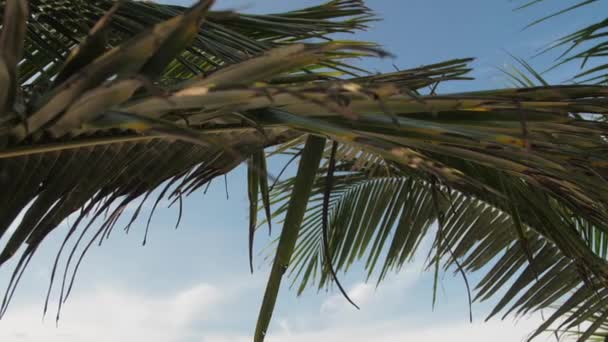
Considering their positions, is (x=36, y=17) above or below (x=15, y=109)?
above

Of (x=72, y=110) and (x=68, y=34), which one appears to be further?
(x=68, y=34)

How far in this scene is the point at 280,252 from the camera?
1267 millimetres

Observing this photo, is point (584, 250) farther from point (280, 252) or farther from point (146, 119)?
point (146, 119)

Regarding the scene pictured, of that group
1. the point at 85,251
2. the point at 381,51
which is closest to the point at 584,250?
the point at 85,251

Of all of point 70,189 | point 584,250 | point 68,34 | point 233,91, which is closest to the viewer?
point 233,91

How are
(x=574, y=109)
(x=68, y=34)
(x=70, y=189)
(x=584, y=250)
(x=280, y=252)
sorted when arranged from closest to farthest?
(x=574, y=109), (x=70, y=189), (x=280, y=252), (x=584, y=250), (x=68, y=34)

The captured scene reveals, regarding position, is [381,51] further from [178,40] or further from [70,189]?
[70,189]

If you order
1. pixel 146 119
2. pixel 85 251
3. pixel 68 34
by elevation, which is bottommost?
pixel 146 119

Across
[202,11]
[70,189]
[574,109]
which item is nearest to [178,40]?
[202,11]

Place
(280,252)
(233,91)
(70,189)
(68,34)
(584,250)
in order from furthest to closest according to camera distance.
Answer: (68,34) → (584,250) → (280,252) → (70,189) → (233,91)

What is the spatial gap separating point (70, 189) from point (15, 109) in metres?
0.48

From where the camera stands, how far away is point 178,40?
1.63ft

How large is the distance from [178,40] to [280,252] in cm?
81

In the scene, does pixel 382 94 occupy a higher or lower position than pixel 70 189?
lower
